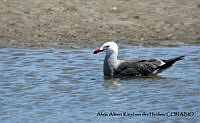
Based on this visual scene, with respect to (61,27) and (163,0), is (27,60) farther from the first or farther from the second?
(163,0)

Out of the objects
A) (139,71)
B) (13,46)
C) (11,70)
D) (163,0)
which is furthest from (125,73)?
(163,0)

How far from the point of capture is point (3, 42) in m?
16.6

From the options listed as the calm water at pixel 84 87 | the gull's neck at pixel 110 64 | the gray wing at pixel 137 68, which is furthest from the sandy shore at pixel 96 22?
the gray wing at pixel 137 68

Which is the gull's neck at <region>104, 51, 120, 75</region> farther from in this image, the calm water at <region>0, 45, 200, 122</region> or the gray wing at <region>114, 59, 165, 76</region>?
the calm water at <region>0, 45, 200, 122</region>

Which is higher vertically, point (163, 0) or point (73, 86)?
point (163, 0)

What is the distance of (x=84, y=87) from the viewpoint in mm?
12188

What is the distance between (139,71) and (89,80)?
1.13 m

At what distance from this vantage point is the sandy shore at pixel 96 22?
55.3 ft

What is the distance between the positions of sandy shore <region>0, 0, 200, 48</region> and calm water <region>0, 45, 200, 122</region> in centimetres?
94

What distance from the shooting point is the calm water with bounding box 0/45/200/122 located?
10.3 meters

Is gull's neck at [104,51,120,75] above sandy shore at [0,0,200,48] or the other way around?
the other way around

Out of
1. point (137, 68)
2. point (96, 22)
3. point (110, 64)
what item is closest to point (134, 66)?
point (137, 68)

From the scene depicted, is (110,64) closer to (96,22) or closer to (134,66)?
(134,66)

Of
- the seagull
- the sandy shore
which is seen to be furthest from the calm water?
the sandy shore
